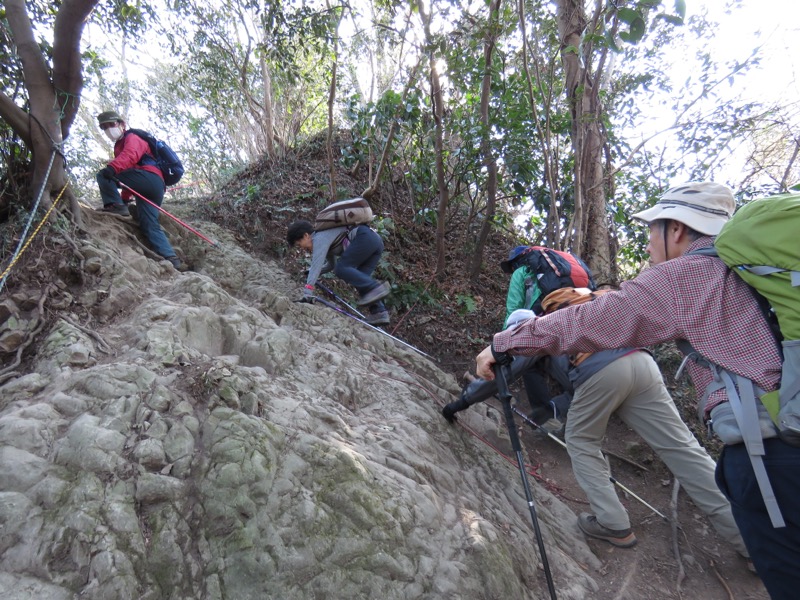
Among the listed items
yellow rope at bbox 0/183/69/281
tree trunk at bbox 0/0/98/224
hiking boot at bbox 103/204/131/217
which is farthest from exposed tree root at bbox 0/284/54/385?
hiking boot at bbox 103/204/131/217

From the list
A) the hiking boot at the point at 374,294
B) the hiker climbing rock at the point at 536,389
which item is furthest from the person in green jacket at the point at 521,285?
the hiking boot at the point at 374,294

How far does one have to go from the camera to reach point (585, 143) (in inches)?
236

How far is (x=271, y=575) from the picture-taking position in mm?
2213

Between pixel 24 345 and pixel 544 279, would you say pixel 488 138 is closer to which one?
pixel 544 279

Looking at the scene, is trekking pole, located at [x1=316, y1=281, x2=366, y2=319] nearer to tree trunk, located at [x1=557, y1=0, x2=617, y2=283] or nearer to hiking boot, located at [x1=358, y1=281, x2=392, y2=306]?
hiking boot, located at [x1=358, y1=281, x2=392, y2=306]

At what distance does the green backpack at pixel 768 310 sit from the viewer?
144 cm

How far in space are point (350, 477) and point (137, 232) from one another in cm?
428

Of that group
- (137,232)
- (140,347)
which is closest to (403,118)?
(137,232)

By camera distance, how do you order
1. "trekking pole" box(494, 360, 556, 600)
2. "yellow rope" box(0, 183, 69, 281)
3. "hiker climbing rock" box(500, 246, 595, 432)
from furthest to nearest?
"hiker climbing rock" box(500, 246, 595, 432) < "yellow rope" box(0, 183, 69, 281) < "trekking pole" box(494, 360, 556, 600)

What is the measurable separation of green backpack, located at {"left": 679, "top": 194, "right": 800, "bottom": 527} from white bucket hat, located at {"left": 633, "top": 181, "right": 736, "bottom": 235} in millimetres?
265

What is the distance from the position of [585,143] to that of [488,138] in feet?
4.42

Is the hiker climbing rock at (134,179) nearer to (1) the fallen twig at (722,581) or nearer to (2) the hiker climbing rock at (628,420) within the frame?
(2) the hiker climbing rock at (628,420)

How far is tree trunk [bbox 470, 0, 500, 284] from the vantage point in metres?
5.54

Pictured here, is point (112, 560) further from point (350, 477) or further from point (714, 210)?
point (714, 210)
